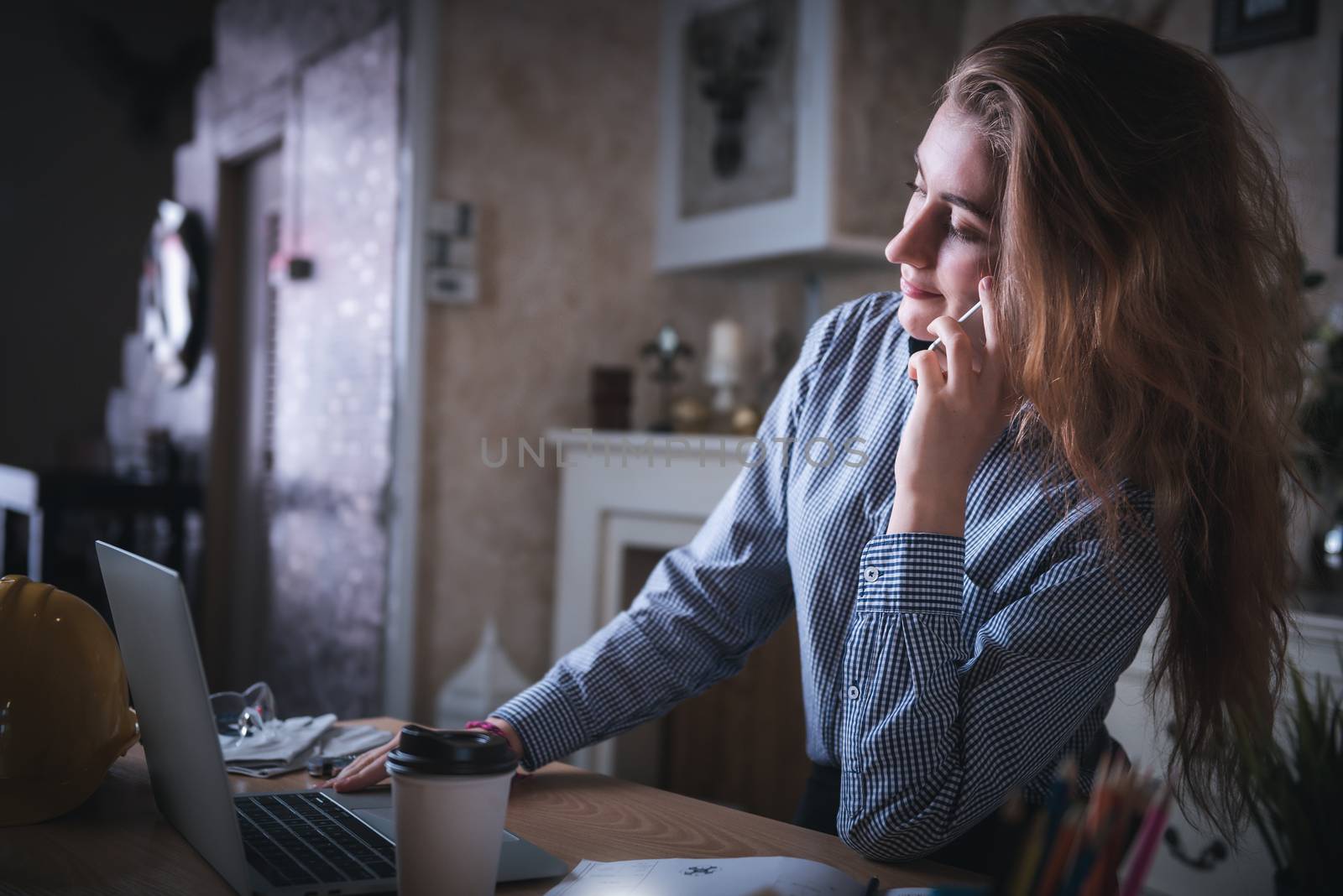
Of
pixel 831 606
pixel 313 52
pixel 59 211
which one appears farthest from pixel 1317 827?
pixel 59 211

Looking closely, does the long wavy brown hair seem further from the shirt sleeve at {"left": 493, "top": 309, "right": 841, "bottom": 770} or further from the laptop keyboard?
the laptop keyboard

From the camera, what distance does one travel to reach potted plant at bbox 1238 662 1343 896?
0.66 metres

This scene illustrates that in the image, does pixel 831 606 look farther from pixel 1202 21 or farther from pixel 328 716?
pixel 1202 21

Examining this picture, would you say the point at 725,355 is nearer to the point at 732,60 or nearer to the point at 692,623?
the point at 732,60

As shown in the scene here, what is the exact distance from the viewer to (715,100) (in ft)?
10.3

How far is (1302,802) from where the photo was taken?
680 millimetres

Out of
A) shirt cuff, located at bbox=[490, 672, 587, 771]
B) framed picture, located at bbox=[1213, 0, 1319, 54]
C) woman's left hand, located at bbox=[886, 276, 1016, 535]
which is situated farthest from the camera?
framed picture, located at bbox=[1213, 0, 1319, 54]

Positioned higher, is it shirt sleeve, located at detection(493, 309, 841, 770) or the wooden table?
shirt sleeve, located at detection(493, 309, 841, 770)

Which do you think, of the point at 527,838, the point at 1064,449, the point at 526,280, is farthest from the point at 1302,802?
the point at 526,280

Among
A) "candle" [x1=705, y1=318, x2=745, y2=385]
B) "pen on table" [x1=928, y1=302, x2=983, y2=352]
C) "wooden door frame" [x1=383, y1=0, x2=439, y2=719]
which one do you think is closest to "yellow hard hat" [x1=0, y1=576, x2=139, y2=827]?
"pen on table" [x1=928, y1=302, x2=983, y2=352]

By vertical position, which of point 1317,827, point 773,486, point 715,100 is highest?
point 715,100

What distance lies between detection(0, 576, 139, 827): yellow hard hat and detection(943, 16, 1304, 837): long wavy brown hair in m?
0.86

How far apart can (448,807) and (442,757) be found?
0.03 metres

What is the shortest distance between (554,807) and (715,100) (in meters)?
2.49
